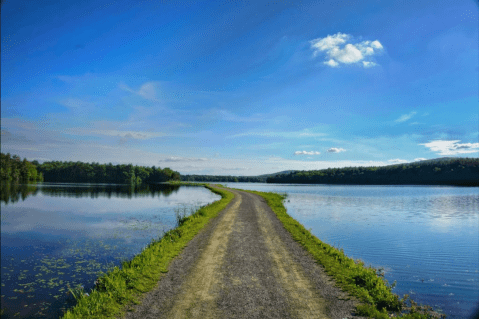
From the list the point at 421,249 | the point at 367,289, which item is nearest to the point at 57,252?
the point at 367,289

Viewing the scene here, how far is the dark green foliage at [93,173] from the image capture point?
16638 centimetres

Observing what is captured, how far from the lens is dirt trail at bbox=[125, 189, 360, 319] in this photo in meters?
7.24

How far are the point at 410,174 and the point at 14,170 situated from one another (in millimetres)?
185725

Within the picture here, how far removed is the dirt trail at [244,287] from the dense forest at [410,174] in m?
145

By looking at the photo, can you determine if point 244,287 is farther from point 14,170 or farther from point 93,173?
point 93,173

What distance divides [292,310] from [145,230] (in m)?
16.1

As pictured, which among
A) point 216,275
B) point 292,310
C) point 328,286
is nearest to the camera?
point 292,310

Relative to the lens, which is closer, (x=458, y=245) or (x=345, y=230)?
(x=458, y=245)

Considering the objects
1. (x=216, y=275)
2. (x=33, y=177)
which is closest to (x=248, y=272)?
(x=216, y=275)

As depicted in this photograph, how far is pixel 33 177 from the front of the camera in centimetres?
13238

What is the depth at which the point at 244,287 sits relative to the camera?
882 centimetres

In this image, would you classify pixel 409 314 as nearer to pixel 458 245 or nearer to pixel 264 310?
pixel 264 310

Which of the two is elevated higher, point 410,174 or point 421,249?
point 410,174

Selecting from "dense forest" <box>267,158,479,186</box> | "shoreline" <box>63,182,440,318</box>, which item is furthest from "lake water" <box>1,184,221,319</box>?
"dense forest" <box>267,158,479,186</box>
